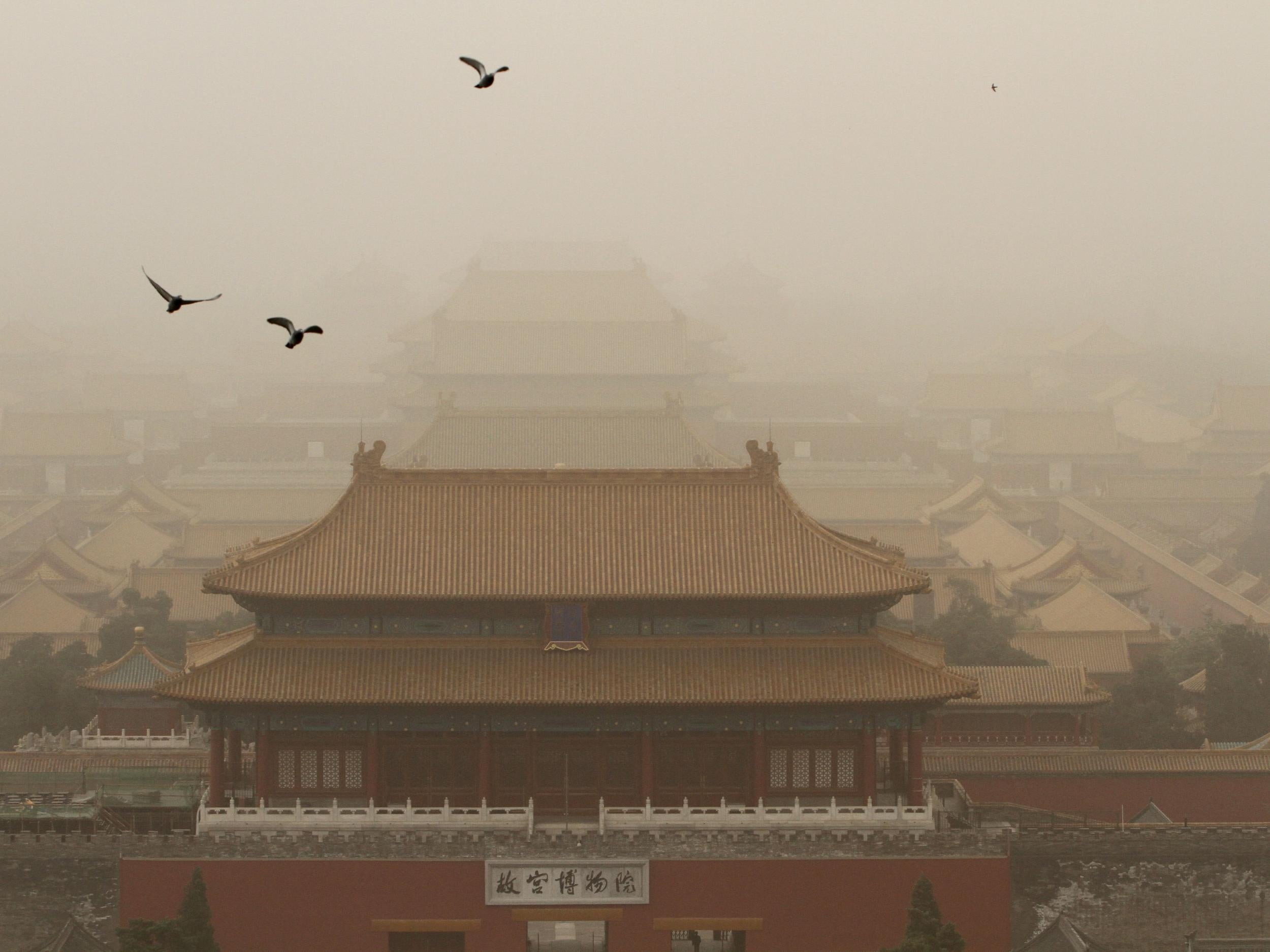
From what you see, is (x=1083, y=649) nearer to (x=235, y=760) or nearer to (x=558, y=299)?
(x=235, y=760)

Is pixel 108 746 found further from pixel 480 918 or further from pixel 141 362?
pixel 141 362

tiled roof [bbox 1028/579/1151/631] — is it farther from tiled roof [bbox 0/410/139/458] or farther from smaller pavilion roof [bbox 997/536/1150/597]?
tiled roof [bbox 0/410/139/458]

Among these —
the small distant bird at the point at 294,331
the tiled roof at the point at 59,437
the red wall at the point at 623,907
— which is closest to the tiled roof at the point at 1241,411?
the tiled roof at the point at 59,437

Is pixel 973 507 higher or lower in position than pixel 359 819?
higher

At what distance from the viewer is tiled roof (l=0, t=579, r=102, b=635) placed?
49.7 meters

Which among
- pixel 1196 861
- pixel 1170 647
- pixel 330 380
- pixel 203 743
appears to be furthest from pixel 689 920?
pixel 330 380

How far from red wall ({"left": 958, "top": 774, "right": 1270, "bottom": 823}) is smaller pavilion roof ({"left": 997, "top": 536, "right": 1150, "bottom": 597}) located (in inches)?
691

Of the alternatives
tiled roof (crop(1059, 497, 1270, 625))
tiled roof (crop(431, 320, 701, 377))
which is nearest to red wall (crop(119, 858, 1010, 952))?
tiled roof (crop(1059, 497, 1270, 625))

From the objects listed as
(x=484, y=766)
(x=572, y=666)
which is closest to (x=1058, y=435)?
(x=572, y=666)

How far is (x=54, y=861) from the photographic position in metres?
31.4

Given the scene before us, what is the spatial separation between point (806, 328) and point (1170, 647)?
8709 centimetres

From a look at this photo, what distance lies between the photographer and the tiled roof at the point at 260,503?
206ft

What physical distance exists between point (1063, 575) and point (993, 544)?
17.6ft

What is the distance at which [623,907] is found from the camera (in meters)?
30.8
